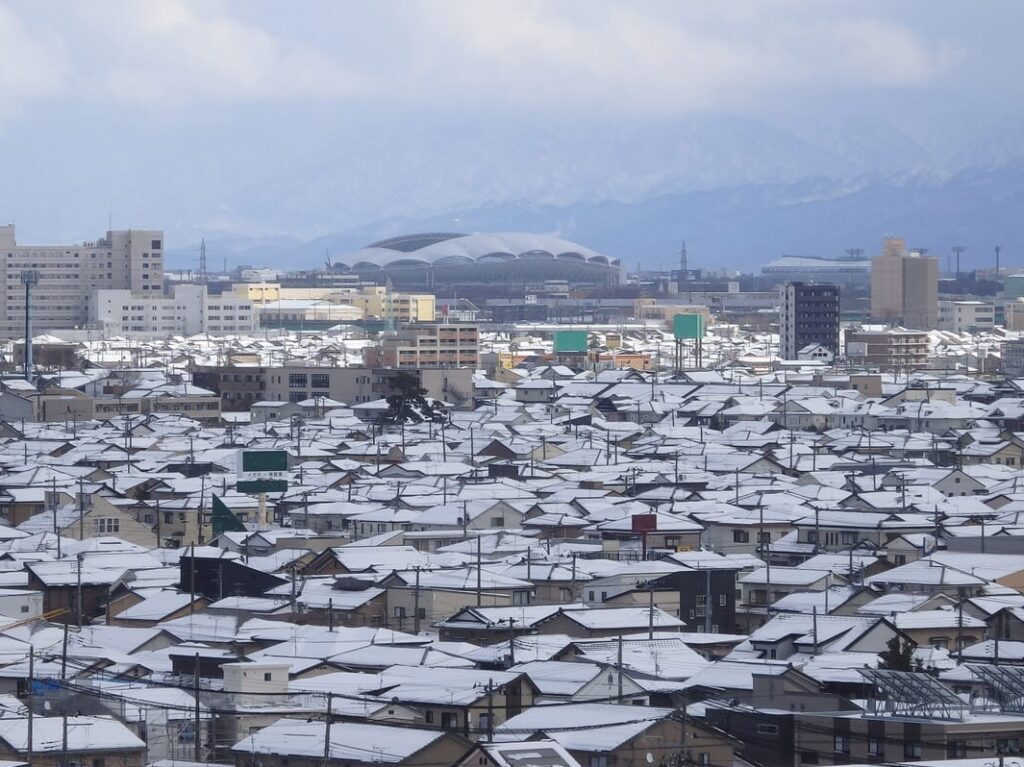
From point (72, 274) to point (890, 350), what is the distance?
30.5 m

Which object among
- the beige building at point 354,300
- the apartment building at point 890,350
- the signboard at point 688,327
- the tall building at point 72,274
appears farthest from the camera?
the beige building at point 354,300

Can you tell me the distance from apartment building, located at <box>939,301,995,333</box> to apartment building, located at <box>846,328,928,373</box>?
23.8 metres

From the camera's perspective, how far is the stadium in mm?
122062

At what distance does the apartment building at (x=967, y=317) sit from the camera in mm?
91750

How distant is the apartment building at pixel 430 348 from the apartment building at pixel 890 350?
43.7 ft

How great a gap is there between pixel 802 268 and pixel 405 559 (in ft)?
412

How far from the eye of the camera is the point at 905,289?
94.1 metres

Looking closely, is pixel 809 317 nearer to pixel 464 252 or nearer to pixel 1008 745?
pixel 1008 745

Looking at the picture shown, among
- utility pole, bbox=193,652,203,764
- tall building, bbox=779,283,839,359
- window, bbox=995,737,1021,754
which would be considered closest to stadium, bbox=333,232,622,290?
tall building, bbox=779,283,839,359

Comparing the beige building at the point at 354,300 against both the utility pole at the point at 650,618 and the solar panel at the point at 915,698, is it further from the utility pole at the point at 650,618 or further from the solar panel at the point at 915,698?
the solar panel at the point at 915,698

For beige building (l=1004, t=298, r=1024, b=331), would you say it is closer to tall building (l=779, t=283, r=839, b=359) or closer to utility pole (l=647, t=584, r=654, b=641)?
tall building (l=779, t=283, r=839, b=359)

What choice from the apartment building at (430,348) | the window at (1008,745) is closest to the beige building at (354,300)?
the apartment building at (430,348)

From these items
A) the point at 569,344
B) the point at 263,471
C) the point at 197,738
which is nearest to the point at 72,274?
the point at 569,344

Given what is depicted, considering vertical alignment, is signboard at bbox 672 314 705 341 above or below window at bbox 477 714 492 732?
above
